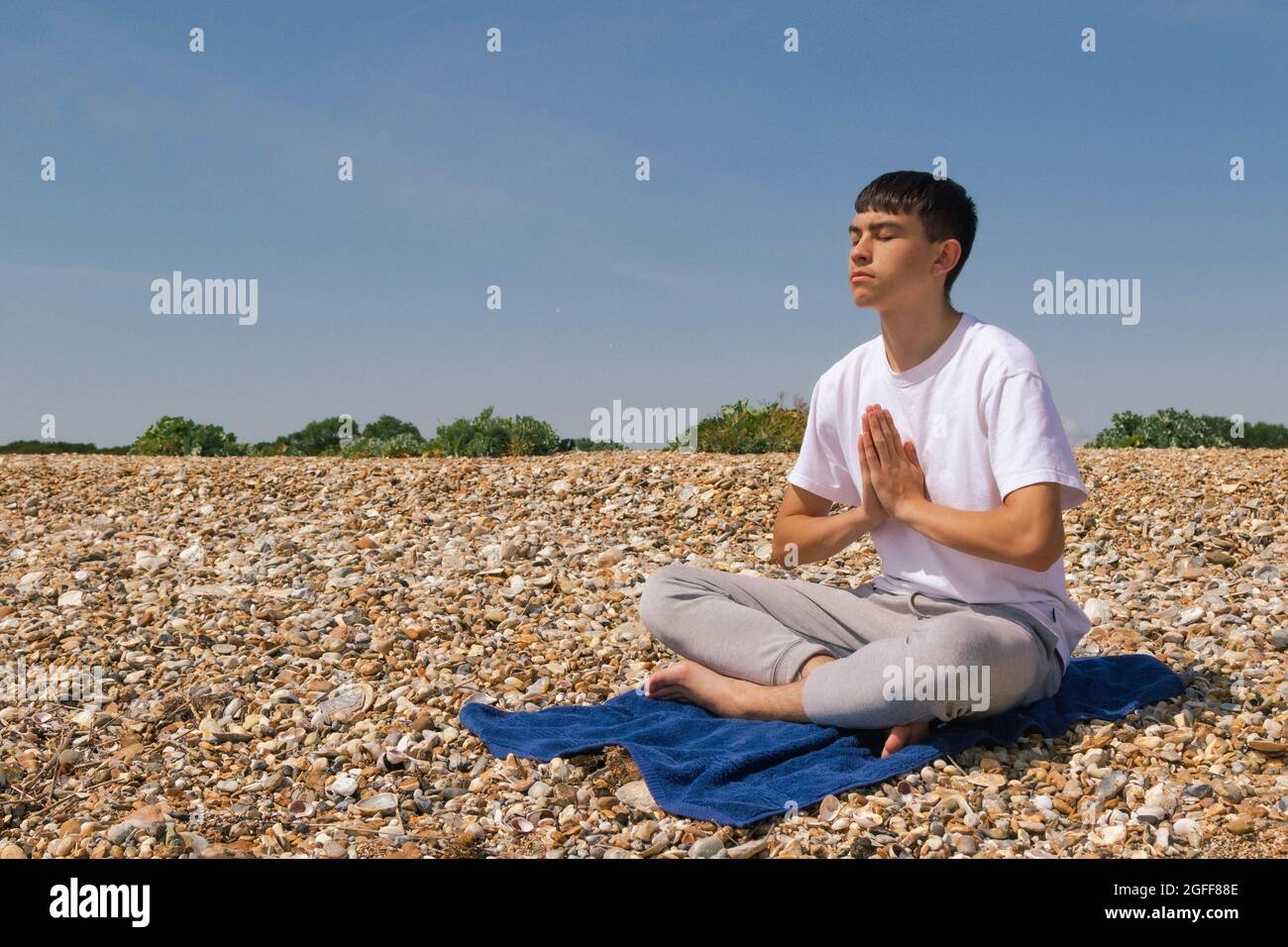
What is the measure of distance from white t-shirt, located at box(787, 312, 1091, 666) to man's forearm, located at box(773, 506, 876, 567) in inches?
5.5

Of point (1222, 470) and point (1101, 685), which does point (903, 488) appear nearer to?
point (1101, 685)

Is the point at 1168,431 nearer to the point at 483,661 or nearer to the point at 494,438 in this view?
the point at 494,438

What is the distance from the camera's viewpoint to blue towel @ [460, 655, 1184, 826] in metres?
3.52

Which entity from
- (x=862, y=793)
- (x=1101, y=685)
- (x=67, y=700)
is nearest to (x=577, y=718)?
(x=862, y=793)

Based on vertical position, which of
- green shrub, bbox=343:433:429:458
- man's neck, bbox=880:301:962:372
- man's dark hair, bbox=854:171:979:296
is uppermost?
man's dark hair, bbox=854:171:979:296

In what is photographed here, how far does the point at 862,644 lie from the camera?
4262 mm

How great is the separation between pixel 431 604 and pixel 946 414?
10.3 ft

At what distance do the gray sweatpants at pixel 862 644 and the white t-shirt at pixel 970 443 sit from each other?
10 cm

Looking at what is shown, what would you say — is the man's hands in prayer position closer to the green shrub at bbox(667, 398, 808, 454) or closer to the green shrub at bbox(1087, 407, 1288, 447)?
the green shrub at bbox(667, 398, 808, 454)

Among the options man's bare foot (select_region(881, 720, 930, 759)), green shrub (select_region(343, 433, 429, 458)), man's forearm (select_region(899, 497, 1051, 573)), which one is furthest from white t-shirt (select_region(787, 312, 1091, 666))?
green shrub (select_region(343, 433, 429, 458))

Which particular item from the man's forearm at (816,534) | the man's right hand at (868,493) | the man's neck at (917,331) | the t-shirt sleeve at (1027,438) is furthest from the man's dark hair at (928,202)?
the man's forearm at (816,534)

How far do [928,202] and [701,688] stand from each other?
203 centimetres

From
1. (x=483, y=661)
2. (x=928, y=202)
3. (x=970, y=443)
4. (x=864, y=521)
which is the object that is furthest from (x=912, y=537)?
(x=483, y=661)

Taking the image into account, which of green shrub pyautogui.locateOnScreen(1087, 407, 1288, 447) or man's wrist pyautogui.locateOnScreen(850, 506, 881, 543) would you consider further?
green shrub pyautogui.locateOnScreen(1087, 407, 1288, 447)
